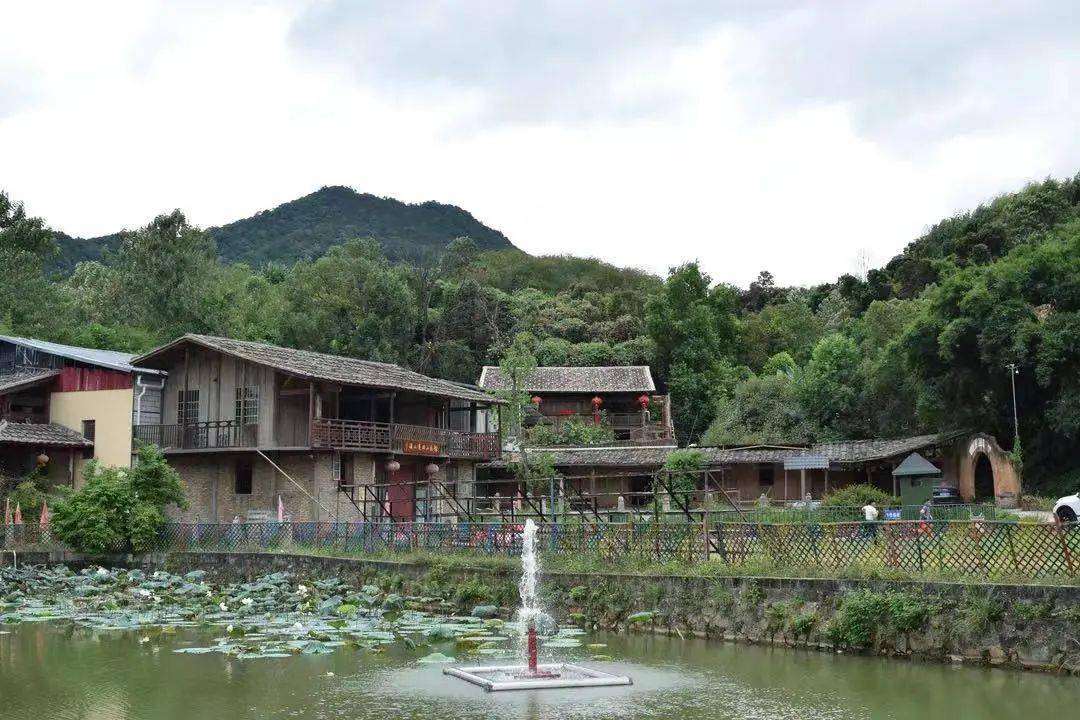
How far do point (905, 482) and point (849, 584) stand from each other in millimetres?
22426

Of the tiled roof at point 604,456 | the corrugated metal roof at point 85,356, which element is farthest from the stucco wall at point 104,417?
the tiled roof at point 604,456

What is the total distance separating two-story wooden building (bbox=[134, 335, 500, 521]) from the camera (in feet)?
115

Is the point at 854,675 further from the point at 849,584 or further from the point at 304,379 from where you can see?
the point at 304,379

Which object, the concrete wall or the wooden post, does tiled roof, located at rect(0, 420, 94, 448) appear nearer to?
the concrete wall

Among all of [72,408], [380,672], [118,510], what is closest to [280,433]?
[118,510]

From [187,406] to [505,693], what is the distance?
24811 millimetres

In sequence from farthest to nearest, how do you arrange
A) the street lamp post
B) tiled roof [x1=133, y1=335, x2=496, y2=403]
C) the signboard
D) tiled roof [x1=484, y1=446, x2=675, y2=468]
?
1. tiled roof [x1=484, y1=446, x2=675, y2=468]
2. the street lamp post
3. the signboard
4. tiled roof [x1=133, y1=335, x2=496, y2=403]

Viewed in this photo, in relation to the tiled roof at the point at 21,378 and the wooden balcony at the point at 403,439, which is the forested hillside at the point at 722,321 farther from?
the wooden balcony at the point at 403,439

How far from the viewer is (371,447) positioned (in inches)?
1411

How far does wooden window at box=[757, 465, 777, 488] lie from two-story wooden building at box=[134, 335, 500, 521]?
14.8 metres

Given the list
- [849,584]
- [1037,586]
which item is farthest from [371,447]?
[1037,586]

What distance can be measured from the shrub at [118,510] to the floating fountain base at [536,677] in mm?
17008

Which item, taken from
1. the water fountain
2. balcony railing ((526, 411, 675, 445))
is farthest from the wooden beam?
balcony railing ((526, 411, 675, 445))

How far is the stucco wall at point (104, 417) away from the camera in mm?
36325
